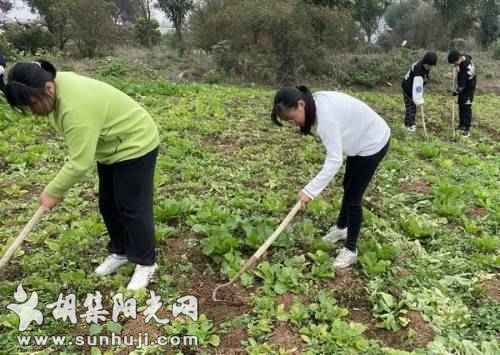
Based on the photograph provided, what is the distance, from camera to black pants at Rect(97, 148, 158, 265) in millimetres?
2988

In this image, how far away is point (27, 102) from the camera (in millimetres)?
2477

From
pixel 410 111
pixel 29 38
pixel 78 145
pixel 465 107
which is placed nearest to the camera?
pixel 78 145

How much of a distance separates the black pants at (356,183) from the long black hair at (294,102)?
0.61 meters

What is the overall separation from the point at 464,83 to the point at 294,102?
20.3ft

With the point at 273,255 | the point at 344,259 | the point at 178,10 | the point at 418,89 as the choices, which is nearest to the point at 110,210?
the point at 273,255

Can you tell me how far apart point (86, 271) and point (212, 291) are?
3.30 ft

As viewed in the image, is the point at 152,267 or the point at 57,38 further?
the point at 57,38

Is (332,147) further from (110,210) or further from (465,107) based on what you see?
(465,107)

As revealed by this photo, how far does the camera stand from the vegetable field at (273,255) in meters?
3.05

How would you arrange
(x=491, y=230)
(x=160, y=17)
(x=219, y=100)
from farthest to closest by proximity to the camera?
(x=160, y=17) < (x=219, y=100) < (x=491, y=230)

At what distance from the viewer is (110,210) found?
3373mm

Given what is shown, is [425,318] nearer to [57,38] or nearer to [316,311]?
[316,311]

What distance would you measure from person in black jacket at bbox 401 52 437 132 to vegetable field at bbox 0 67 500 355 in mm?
1245

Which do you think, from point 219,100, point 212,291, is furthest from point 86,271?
point 219,100
